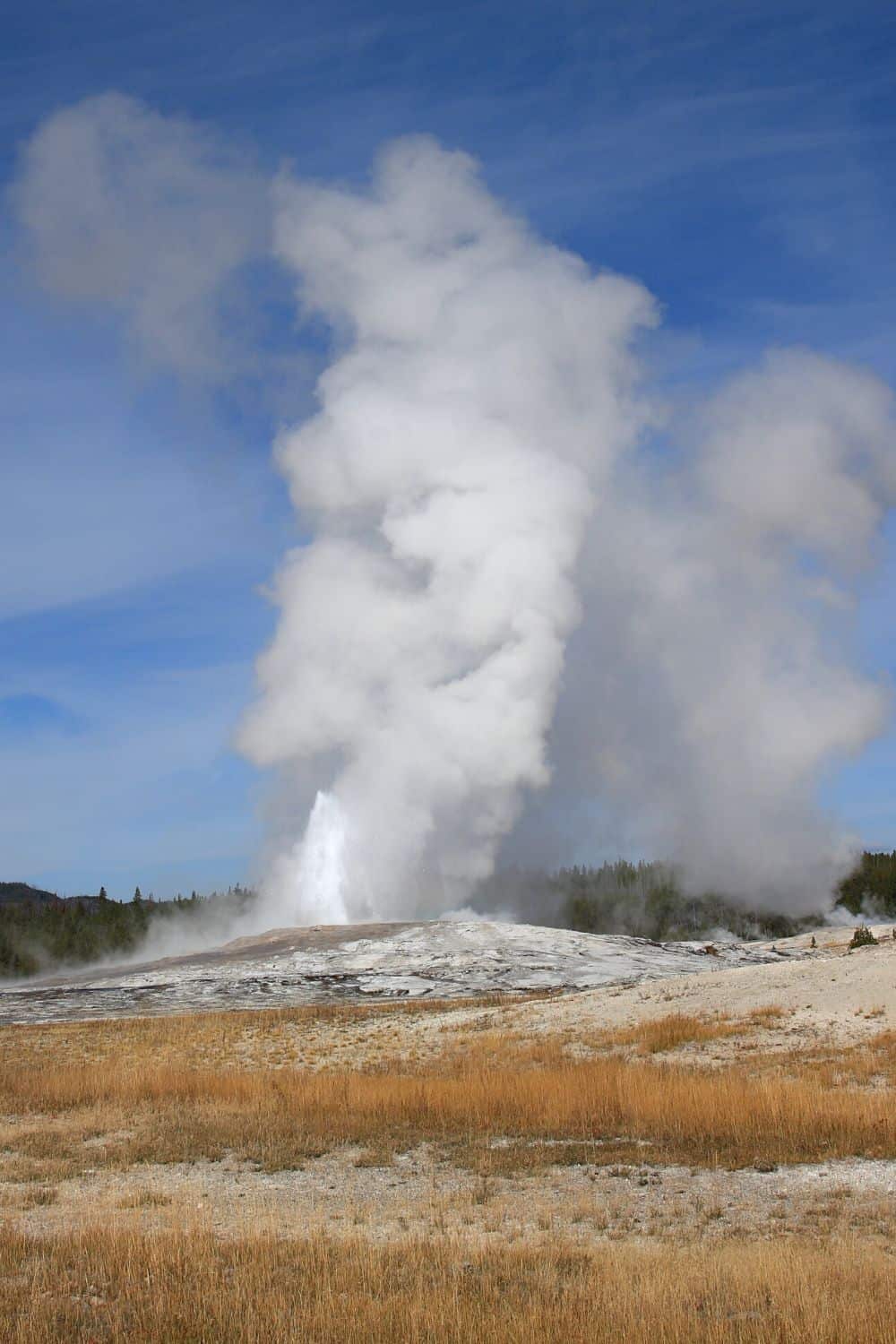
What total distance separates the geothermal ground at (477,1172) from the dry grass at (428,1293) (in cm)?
3

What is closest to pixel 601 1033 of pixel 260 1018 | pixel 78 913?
pixel 260 1018

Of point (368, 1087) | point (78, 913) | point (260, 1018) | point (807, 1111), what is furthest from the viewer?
point (78, 913)

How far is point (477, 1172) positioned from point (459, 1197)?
162 cm

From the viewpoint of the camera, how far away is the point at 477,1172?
13602 millimetres

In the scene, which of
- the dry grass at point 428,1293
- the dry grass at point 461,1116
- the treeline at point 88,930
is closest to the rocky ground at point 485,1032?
the dry grass at point 461,1116

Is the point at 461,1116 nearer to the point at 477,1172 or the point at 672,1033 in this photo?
the point at 477,1172

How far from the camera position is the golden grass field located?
298 inches

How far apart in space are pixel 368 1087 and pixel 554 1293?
12.3 m

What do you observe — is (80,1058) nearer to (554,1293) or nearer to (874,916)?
(554,1293)

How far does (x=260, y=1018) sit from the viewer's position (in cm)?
3622

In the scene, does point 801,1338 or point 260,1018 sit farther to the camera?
point 260,1018

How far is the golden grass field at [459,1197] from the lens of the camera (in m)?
7.57

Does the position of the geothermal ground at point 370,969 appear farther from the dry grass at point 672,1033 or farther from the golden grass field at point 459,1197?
the golden grass field at point 459,1197

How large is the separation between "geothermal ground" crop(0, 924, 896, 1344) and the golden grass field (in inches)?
1.7
